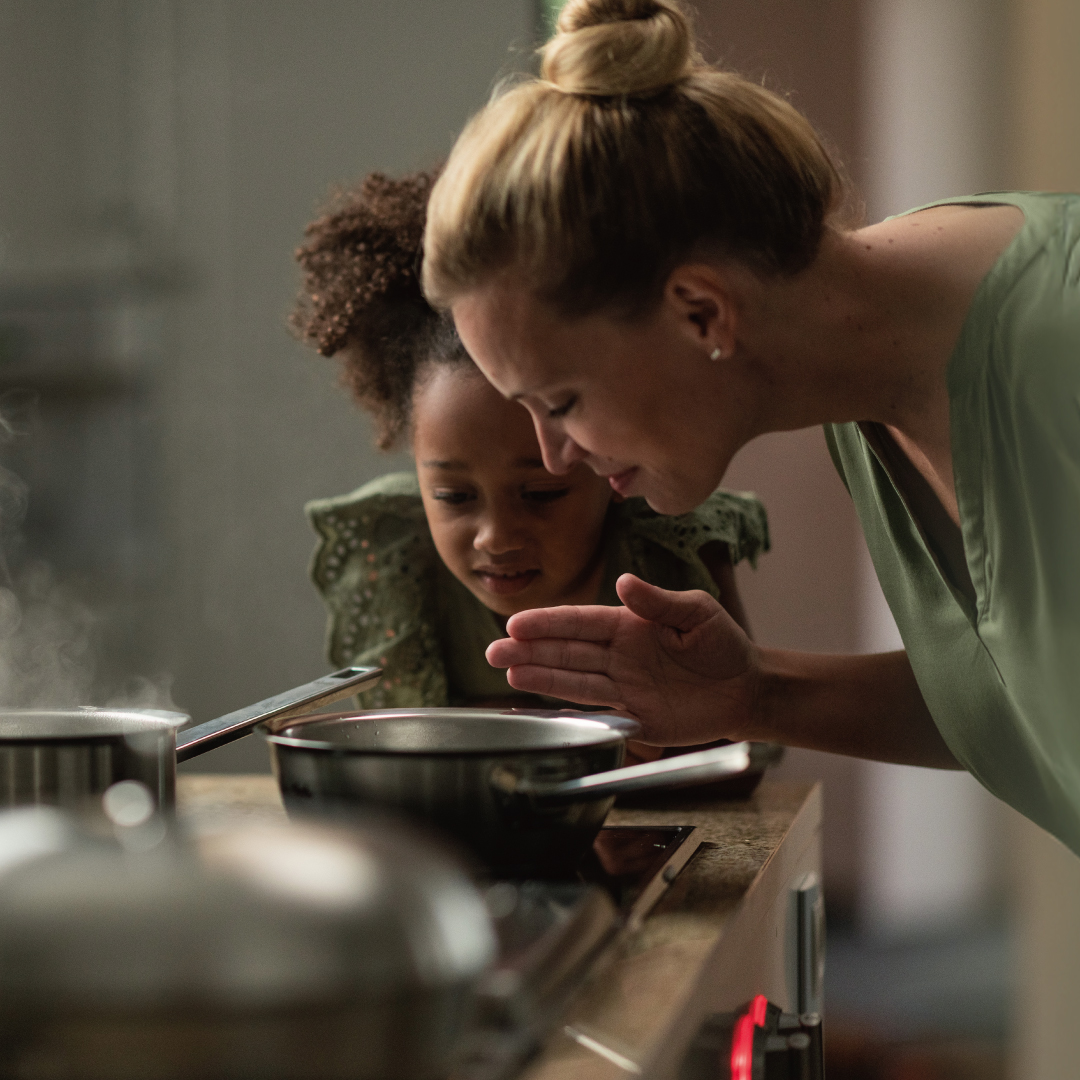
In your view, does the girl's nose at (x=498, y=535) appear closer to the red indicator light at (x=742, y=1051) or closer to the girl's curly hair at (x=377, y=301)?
the girl's curly hair at (x=377, y=301)

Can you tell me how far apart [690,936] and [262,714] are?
32cm

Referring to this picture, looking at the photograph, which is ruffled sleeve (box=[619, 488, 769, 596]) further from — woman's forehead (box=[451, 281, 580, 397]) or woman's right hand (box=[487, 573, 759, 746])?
woman's forehead (box=[451, 281, 580, 397])

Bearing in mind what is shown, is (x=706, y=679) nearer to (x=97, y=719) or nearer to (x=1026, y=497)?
(x=1026, y=497)

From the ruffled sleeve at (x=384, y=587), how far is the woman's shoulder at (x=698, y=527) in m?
0.23

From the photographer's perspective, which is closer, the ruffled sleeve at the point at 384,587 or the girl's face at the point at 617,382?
the girl's face at the point at 617,382

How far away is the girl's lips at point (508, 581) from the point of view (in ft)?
3.93

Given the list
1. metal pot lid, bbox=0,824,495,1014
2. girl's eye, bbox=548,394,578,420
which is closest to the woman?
girl's eye, bbox=548,394,578,420

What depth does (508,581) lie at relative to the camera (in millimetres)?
1199

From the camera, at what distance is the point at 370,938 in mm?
352

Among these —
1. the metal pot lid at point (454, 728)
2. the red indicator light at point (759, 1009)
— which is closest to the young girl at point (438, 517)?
the metal pot lid at point (454, 728)

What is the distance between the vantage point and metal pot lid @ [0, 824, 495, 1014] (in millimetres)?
340

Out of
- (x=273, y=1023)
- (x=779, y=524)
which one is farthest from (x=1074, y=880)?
(x=273, y=1023)

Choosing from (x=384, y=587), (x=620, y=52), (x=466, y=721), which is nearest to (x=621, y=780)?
(x=466, y=721)

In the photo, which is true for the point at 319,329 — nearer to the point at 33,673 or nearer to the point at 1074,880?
the point at 33,673
